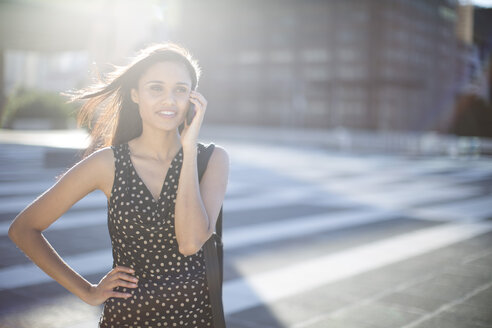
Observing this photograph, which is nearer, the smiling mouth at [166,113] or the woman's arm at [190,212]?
the woman's arm at [190,212]

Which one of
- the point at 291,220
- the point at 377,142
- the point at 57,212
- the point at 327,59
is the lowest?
the point at 291,220

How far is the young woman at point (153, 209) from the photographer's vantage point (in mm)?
2158

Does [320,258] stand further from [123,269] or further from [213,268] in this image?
[123,269]

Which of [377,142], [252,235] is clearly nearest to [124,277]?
[252,235]

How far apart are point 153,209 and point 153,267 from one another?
0.21 metres

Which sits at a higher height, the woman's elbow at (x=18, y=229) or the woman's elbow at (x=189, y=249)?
the woman's elbow at (x=18, y=229)

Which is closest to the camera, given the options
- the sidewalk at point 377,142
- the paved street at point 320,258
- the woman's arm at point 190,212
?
the woman's arm at point 190,212

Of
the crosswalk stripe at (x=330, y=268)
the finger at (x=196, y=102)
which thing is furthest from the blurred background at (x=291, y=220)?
the finger at (x=196, y=102)

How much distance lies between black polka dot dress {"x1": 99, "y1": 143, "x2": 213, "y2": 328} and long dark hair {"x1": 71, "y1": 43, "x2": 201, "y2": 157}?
0.32 meters

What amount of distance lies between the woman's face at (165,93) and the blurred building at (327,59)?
51.1 m

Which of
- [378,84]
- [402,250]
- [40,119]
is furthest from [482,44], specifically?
[402,250]

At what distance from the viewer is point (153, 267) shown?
2.18 meters

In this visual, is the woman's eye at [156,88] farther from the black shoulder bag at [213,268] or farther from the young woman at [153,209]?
the black shoulder bag at [213,268]

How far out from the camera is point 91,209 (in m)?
9.93
